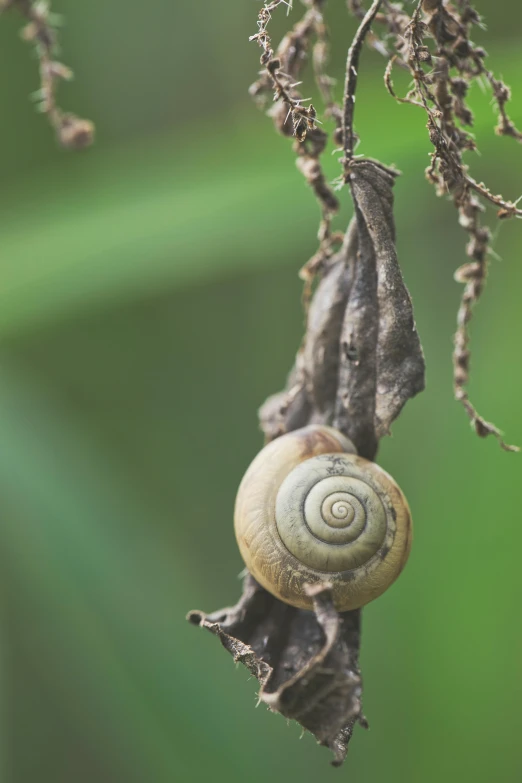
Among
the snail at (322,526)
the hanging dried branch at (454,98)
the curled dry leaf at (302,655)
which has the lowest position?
the curled dry leaf at (302,655)

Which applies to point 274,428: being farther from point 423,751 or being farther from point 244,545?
point 423,751

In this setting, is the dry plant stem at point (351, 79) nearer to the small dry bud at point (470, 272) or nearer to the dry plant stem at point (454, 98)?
the dry plant stem at point (454, 98)

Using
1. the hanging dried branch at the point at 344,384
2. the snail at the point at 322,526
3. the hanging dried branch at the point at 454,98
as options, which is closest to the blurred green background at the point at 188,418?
the hanging dried branch at the point at 454,98

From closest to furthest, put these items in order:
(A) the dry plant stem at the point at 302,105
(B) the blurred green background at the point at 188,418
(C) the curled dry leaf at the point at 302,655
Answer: (C) the curled dry leaf at the point at 302,655, (A) the dry plant stem at the point at 302,105, (B) the blurred green background at the point at 188,418

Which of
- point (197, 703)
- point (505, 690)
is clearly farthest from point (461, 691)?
point (197, 703)

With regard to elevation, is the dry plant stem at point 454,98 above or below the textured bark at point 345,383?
above

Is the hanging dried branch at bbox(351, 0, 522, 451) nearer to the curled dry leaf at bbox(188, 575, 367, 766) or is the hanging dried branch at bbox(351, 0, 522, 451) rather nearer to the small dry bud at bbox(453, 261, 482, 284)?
the small dry bud at bbox(453, 261, 482, 284)
